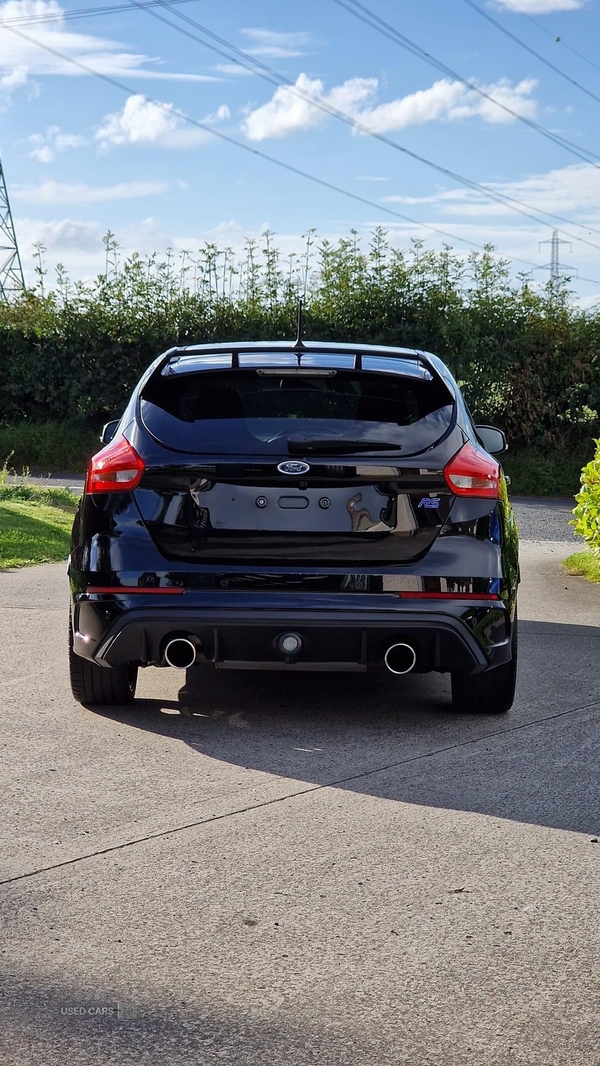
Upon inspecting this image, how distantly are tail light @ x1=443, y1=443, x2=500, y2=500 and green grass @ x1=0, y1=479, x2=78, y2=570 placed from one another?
20.2 feet

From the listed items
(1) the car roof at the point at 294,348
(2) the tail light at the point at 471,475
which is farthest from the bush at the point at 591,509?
(2) the tail light at the point at 471,475

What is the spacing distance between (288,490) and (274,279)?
16.4m

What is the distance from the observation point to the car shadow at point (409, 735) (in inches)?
189

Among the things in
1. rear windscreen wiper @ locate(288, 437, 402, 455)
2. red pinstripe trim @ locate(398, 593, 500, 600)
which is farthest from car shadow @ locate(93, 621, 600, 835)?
rear windscreen wiper @ locate(288, 437, 402, 455)

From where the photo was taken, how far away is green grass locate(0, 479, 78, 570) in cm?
1146

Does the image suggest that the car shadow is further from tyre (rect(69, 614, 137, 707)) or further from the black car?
the black car

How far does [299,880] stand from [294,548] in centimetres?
177

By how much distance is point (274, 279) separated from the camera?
21.3 meters

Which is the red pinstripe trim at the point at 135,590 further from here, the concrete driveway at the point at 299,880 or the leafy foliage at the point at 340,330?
the leafy foliage at the point at 340,330

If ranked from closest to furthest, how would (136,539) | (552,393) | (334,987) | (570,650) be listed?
(334,987) → (136,539) → (570,650) → (552,393)

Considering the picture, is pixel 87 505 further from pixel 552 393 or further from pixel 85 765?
pixel 552 393

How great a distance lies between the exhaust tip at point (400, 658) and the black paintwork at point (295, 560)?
0.03 metres

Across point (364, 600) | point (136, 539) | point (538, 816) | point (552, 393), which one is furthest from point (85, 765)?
point (552, 393)

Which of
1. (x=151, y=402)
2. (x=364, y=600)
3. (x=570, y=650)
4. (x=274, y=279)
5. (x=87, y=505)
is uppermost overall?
(x=274, y=279)
